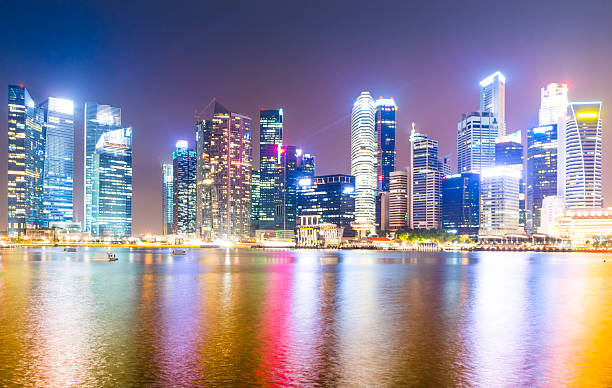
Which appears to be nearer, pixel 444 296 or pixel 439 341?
pixel 439 341

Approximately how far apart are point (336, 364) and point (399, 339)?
28.4 feet

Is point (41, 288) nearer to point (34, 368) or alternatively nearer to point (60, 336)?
point (60, 336)

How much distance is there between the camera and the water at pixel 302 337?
25.2m

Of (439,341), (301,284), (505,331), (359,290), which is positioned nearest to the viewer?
(439,341)

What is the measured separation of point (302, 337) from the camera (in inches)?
1364

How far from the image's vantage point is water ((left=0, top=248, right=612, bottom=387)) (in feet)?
82.6

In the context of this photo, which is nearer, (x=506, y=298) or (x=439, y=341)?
(x=439, y=341)

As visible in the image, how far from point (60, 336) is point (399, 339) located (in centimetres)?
2395

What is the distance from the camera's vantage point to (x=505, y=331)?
37.6 m

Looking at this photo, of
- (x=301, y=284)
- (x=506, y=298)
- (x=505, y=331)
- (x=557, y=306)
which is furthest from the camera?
(x=301, y=284)

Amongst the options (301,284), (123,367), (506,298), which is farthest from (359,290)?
(123,367)

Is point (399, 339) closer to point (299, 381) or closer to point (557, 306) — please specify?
point (299, 381)

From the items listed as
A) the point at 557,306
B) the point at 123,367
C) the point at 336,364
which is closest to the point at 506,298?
the point at 557,306

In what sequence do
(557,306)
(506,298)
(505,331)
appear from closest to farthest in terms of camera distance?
(505,331)
(557,306)
(506,298)
